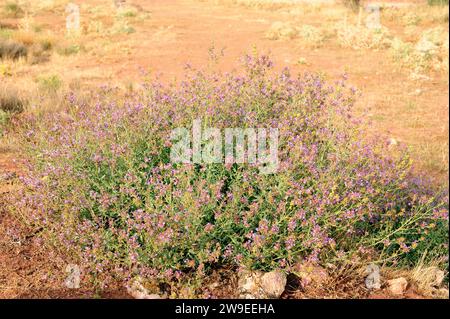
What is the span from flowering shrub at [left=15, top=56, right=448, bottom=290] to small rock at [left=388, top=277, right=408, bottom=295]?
0.61 feet

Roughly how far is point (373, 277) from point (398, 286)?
0.17 meters

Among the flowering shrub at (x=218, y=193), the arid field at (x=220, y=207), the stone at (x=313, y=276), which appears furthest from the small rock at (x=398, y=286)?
the stone at (x=313, y=276)

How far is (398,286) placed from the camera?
3453 millimetres

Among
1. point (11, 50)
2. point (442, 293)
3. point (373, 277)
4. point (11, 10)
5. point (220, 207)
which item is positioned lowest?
point (442, 293)

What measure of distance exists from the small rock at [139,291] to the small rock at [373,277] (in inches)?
54.8

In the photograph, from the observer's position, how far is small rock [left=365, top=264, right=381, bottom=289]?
3.48 m

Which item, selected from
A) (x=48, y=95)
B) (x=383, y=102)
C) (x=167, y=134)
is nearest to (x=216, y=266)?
(x=167, y=134)

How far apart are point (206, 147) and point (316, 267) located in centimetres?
109

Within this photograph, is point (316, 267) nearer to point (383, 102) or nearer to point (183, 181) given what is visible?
point (183, 181)

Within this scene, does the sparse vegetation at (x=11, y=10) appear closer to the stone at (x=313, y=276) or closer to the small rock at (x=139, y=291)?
the small rock at (x=139, y=291)

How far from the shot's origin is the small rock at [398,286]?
3447 mm

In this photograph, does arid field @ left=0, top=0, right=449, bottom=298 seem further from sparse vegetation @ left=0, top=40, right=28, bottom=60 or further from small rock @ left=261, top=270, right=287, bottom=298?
sparse vegetation @ left=0, top=40, right=28, bottom=60

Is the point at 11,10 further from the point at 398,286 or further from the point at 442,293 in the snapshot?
the point at 442,293

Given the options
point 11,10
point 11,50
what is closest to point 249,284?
point 11,50
